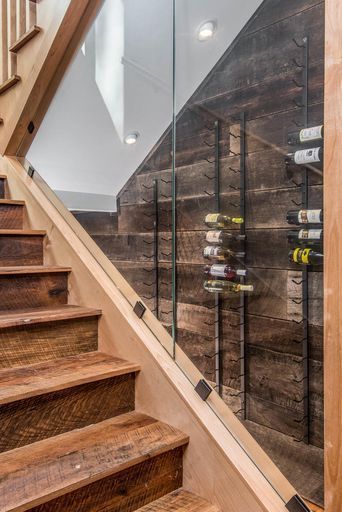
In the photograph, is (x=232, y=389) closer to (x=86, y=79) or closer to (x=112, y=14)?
(x=86, y=79)

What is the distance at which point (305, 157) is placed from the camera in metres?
1.69

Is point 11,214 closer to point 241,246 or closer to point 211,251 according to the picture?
point 211,251

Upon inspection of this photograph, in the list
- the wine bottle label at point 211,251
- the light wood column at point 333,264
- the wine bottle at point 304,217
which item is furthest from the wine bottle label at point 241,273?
the light wood column at point 333,264

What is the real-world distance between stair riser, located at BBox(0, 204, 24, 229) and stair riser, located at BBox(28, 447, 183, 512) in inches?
49.5

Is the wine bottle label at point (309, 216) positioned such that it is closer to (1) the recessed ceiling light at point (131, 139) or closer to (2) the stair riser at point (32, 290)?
(1) the recessed ceiling light at point (131, 139)

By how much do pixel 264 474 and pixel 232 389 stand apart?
2.77ft

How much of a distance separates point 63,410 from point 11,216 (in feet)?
3.45

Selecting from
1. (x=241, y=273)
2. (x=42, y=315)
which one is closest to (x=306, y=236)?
(x=241, y=273)

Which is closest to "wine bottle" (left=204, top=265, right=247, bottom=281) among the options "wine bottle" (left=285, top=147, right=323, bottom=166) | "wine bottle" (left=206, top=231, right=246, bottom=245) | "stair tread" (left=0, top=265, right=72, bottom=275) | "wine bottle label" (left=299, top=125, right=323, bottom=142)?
"wine bottle" (left=206, top=231, right=246, bottom=245)

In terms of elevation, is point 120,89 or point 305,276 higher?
point 120,89

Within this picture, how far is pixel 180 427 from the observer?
1172mm

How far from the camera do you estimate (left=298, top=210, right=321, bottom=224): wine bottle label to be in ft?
5.27

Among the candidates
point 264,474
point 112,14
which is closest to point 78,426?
point 264,474

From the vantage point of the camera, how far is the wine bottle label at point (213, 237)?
6.90 feet
